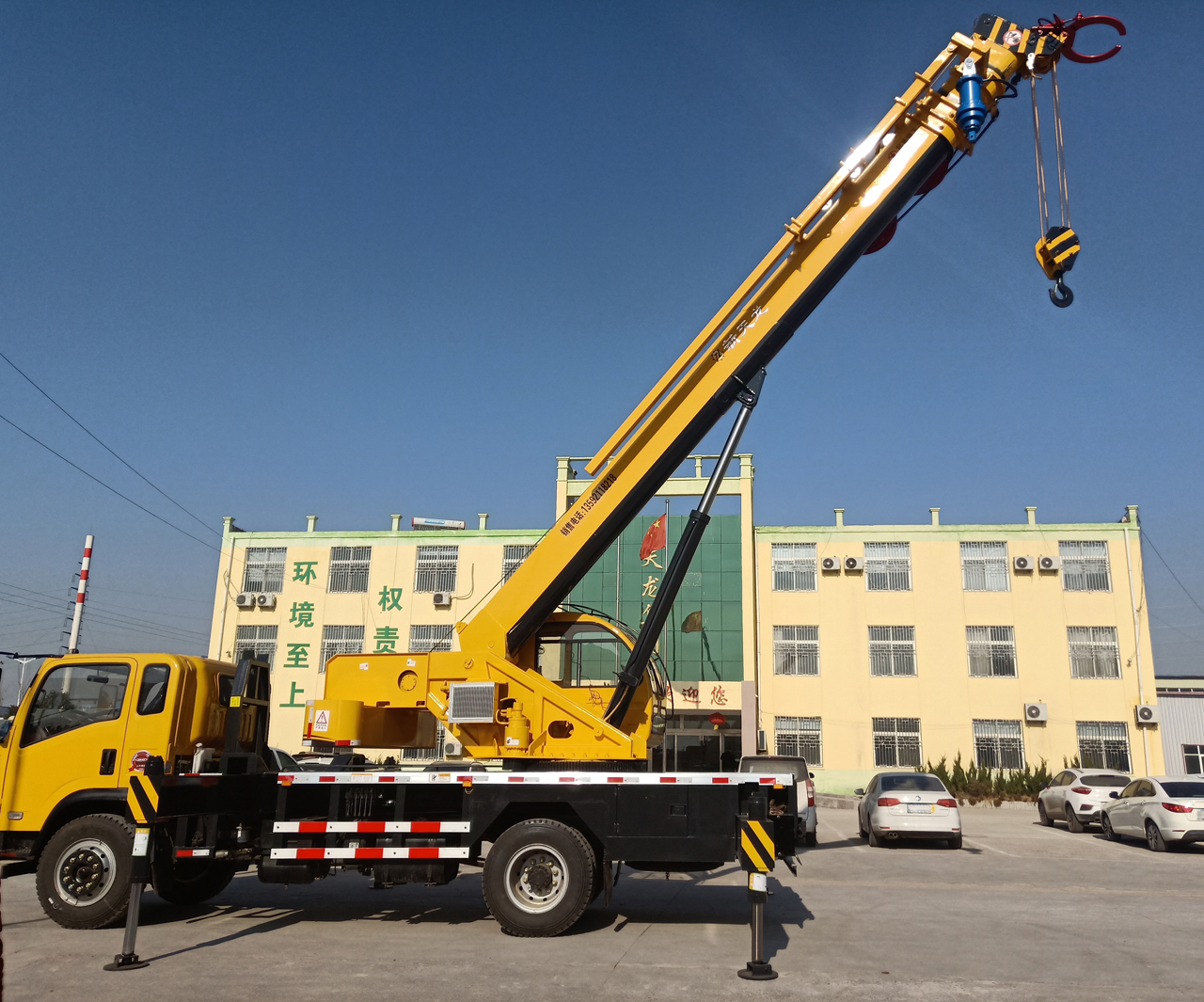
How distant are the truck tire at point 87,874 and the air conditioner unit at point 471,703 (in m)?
3.25

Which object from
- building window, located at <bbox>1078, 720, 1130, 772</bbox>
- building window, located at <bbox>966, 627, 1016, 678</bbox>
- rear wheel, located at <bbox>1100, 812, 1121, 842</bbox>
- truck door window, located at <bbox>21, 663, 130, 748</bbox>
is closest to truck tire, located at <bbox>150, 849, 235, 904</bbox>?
truck door window, located at <bbox>21, 663, 130, 748</bbox>

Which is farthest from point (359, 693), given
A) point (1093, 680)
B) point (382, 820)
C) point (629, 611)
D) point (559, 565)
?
point (1093, 680)

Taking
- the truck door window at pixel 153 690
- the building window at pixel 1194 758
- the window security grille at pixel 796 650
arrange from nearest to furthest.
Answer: the truck door window at pixel 153 690 → the window security grille at pixel 796 650 → the building window at pixel 1194 758

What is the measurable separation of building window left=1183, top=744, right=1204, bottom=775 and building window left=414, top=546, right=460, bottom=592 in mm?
26448

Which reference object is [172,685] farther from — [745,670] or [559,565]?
[745,670]

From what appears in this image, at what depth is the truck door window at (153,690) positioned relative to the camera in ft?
31.1

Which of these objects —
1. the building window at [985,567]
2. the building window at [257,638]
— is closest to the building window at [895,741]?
the building window at [985,567]

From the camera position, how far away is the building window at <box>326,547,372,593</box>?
34688 mm

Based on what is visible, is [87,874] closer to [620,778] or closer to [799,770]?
[620,778]

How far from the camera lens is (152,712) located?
9484mm

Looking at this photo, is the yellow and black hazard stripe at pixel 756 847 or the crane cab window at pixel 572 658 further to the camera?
the crane cab window at pixel 572 658

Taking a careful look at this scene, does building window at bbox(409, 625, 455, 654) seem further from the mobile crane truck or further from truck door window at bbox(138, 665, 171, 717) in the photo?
truck door window at bbox(138, 665, 171, 717)

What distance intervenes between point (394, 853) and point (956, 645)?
2639 centimetres

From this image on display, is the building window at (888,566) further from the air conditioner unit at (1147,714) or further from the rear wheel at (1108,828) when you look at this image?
the rear wheel at (1108,828)
